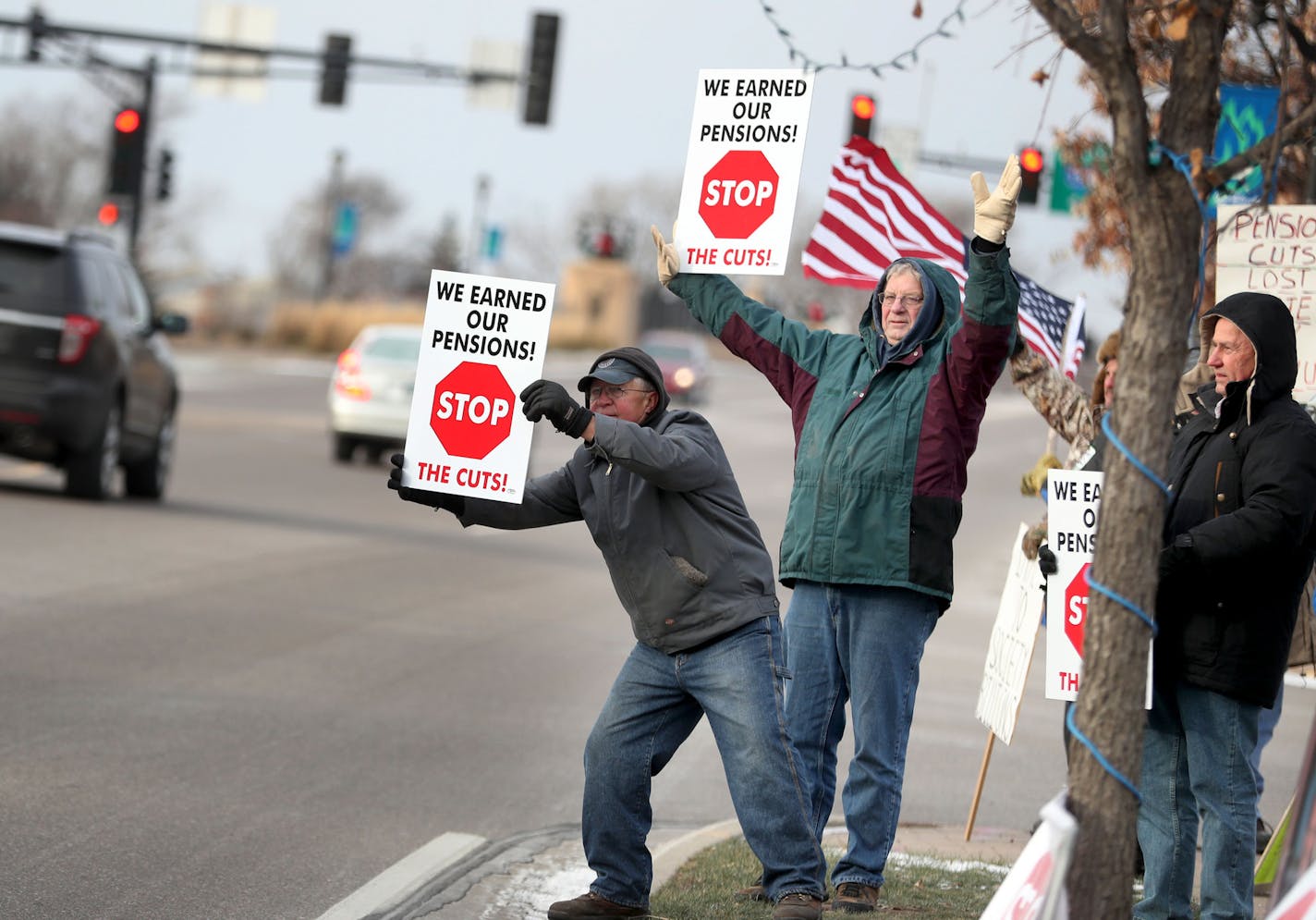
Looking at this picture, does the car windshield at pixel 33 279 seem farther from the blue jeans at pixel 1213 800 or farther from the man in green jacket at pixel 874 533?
the blue jeans at pixel 1213 800

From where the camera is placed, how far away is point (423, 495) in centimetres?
589

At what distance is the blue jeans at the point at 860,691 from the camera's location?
618 cm

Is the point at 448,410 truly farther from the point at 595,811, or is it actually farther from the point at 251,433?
the point at 251,433

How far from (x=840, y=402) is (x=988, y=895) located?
5.63 ft

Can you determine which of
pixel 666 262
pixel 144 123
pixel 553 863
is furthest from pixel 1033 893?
pixel 144 123

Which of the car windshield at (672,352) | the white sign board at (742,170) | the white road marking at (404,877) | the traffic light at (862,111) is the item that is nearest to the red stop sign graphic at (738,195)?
the white sign board at (742,170)

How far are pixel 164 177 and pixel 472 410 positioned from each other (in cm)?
3218

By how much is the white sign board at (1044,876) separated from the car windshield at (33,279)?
1332 centimetres

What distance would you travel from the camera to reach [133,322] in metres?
17.8

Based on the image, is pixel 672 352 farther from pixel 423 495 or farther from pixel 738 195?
pixel 423 495

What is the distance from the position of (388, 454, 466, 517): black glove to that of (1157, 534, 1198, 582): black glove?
204cm

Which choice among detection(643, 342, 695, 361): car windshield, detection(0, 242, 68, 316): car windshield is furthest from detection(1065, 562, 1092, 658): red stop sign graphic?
detection(643, 342, 695, 361): car windshield

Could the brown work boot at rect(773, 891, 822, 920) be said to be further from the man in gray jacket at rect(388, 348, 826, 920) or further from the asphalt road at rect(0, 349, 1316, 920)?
the asphalt road at rect(0, 349, 1316, 920)

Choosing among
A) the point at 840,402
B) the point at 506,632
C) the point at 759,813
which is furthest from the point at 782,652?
the point at 506,632
